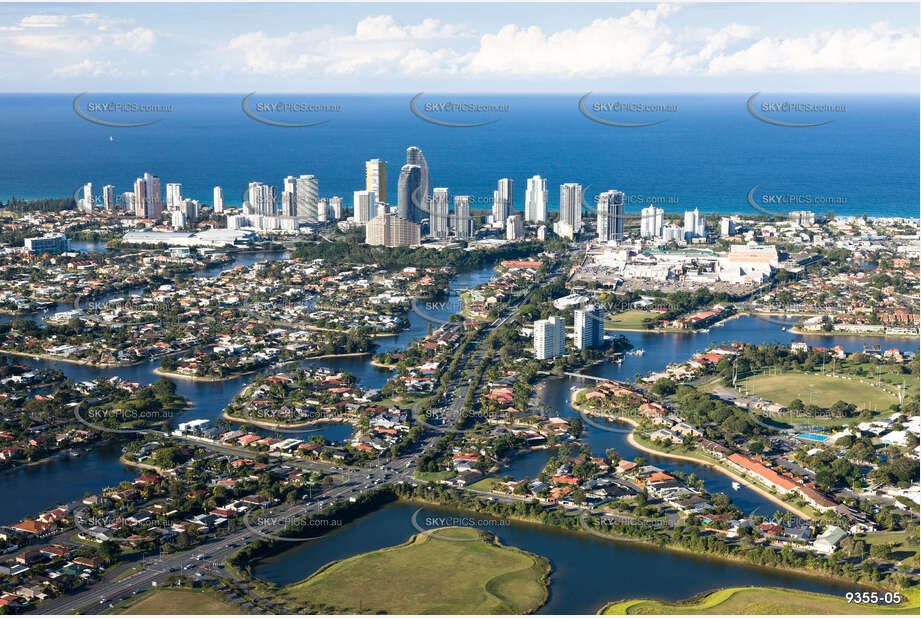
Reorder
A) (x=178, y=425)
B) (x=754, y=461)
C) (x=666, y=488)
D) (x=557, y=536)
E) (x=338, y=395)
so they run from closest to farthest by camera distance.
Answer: (x=557, y=536) < (x=666, y=488) < (x=754, y=461) < (x=178, y=425) < (x=338, y=395)

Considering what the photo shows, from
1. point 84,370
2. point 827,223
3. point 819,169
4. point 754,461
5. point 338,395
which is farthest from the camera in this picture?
point 819,169

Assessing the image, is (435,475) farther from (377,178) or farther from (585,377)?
(377,178)

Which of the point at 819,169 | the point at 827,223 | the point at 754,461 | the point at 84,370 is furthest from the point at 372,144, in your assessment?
the point at 754,461

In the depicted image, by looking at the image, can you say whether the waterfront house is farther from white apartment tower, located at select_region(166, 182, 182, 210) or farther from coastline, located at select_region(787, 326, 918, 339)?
white apartment tower, located at select_region(166, 182, 182, 210)

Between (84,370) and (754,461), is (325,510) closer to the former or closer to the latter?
(754,461)

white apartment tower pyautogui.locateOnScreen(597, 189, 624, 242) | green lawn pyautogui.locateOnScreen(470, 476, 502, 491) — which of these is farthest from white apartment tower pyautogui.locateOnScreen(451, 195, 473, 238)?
green lawn pyautogui.locateOnScreen(470, 476, 502, 491)

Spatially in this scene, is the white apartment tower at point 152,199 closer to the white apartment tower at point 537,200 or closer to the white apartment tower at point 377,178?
the white apartment tower at point 377,178

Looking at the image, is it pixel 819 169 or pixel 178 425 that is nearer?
pixel 178 425
